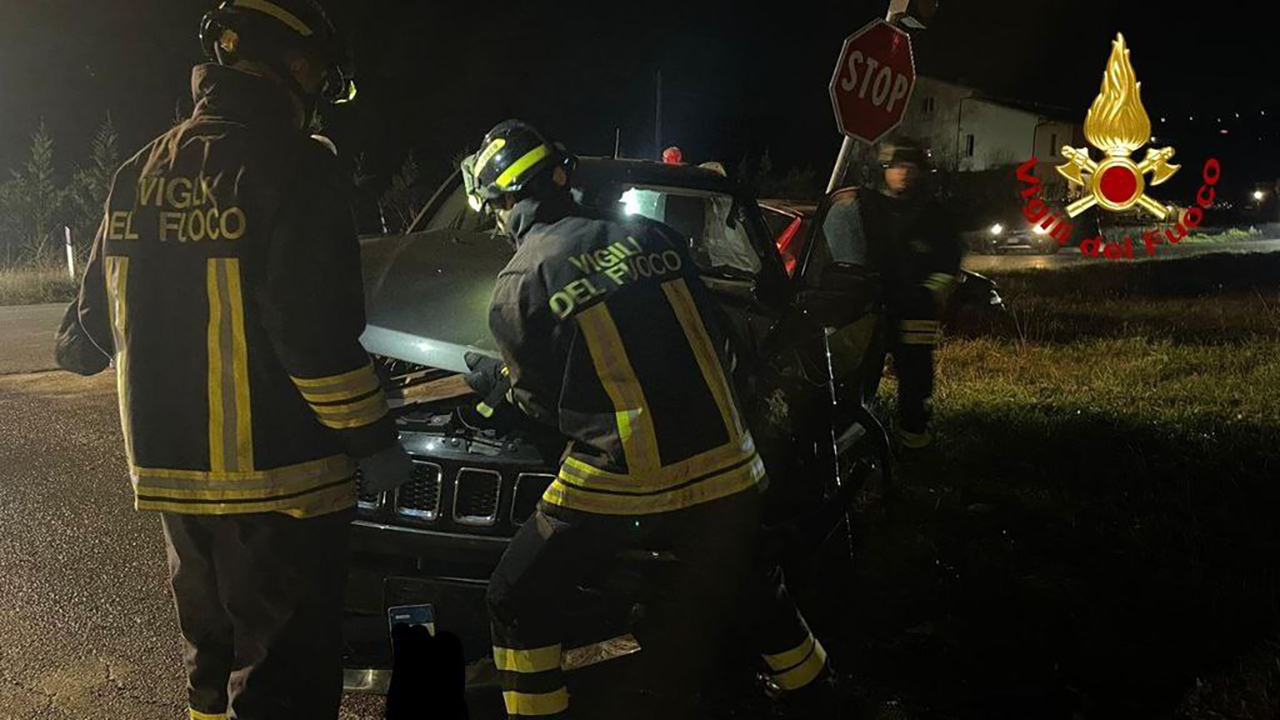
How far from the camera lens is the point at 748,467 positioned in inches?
105

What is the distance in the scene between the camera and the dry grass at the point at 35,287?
506 inches

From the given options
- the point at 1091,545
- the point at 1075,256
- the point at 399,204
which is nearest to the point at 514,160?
the point at 1091,545

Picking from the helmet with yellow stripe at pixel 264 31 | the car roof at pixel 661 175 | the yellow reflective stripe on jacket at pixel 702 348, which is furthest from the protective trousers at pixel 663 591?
the car roof at pixel 661 175

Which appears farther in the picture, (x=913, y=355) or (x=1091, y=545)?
(x=913, y=355)

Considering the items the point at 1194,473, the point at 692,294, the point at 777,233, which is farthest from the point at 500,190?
the point at 777,233

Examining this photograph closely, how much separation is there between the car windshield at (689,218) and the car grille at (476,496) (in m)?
1.82

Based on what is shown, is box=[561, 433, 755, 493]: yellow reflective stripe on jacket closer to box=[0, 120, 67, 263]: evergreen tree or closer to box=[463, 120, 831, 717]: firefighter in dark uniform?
box=[463, 120, 831, 717]: firefighter in dark uniform

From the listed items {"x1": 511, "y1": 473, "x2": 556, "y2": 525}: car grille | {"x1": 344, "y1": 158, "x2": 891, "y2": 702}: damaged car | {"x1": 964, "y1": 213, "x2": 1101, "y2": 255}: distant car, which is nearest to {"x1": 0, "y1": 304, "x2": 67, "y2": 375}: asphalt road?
{"x1": 344, "y1": 158, "x2": 891, "y2": 702}: damaged car

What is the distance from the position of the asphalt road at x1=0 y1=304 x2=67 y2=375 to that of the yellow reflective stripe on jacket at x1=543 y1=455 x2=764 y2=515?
24.1 feet

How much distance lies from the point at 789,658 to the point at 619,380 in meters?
0.98

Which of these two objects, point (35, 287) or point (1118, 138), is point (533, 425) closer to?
point (35, 287)

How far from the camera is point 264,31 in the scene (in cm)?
228

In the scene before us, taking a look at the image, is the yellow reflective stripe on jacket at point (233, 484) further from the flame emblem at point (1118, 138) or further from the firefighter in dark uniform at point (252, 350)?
the flame emblem at point (1118, 138)

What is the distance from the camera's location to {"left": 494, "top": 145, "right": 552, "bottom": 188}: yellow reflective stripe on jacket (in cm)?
263
